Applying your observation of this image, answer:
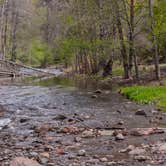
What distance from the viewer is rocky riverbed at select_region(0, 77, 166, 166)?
30.9 feet

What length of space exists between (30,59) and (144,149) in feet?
259

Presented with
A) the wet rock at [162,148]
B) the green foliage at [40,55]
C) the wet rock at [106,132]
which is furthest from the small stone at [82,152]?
the green foliage at [40,55]

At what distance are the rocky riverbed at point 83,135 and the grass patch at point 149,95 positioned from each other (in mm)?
844

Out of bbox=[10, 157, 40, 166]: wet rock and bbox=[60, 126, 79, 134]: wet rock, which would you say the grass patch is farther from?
bbox=[10, 157, 40, 166]: wet rock

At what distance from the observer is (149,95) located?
20859 mm

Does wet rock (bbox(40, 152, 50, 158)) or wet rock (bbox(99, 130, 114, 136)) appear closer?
wet rock (bbox(40, 152, 50, 158))

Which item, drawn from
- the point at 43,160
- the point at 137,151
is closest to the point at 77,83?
the point at 137,151

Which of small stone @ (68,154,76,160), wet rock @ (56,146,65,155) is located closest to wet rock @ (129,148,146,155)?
small stone @ (68,154,76,160)

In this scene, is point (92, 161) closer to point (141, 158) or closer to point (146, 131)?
point (141, 158)

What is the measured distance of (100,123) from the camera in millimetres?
14250

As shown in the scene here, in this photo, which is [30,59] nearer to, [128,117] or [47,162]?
[128,117]

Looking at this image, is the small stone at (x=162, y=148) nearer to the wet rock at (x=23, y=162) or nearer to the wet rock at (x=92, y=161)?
the wet rock at (x=92, y=161)

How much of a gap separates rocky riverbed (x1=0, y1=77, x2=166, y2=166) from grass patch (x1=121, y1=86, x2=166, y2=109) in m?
0.84

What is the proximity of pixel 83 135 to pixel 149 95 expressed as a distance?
935cm
